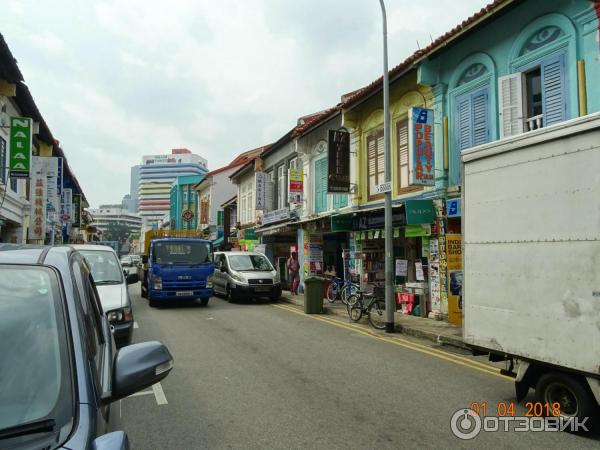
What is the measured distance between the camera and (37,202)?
74.3 feet

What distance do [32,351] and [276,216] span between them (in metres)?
22.1

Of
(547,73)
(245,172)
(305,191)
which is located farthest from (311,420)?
(245,172)

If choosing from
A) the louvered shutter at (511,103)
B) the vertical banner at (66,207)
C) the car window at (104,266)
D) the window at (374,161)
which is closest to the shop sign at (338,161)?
the window at (374,161)

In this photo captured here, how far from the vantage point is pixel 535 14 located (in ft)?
33.6

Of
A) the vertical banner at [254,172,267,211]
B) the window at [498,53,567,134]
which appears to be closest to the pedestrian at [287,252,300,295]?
the vertical banner at [254,172,267,211]

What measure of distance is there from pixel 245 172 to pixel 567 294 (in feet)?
96.1

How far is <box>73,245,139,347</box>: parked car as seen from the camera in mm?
6988

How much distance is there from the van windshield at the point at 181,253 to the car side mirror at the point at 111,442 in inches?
565

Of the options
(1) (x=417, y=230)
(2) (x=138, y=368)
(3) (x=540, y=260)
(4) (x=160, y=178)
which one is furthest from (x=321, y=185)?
(4) (x=160, y=178)

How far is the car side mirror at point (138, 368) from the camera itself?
2113 mm

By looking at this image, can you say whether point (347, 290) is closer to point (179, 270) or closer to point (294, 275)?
point (294, 275)

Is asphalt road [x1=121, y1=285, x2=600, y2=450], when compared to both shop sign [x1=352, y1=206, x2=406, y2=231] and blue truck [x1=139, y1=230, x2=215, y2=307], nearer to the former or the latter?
shop sign [x1=352, y1=206, x2=406, y2=231]

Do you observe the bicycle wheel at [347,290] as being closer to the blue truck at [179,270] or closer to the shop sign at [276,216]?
the blue truck at [179,270]

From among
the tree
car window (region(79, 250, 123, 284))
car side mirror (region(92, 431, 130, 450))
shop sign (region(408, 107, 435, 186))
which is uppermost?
the tree
